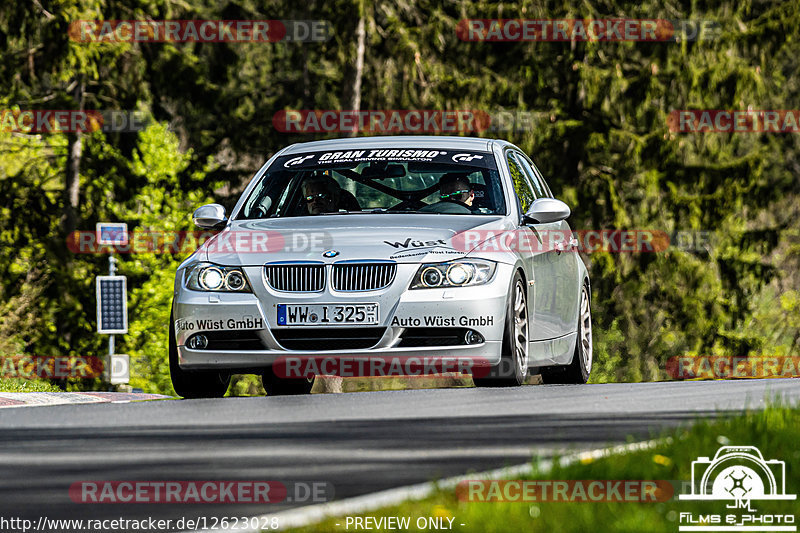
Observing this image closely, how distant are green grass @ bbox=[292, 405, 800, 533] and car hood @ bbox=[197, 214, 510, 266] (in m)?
3.55

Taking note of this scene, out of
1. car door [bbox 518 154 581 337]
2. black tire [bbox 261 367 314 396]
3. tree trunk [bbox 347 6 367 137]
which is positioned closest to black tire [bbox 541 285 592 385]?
car door [bbox 518 154 581 337]

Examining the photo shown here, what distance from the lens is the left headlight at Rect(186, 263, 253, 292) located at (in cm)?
988

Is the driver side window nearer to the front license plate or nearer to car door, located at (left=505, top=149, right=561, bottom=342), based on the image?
car door, located at (left=505, top=149, right=561, bottom=342)

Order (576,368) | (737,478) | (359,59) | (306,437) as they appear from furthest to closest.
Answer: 1. (359,59)
2. (576,368)
3. (306,437)
4. (737,478)

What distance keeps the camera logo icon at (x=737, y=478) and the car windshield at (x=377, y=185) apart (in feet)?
17.1

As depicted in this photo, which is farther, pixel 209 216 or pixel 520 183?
pixel 520 183

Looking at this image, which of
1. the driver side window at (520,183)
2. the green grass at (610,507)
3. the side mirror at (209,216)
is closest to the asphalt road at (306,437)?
the green grass at (610,507)

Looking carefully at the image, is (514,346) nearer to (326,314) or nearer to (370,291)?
(370,291)

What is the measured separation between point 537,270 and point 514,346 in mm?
1000

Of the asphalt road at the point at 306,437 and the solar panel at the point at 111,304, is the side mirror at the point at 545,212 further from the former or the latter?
the solar panel at the point at 111,304

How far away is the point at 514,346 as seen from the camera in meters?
10.2

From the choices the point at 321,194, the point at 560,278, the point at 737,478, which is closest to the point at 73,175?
the point at 321,194

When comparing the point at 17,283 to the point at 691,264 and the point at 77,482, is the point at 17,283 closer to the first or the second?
the point at 691,264

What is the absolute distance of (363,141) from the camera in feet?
38.9
